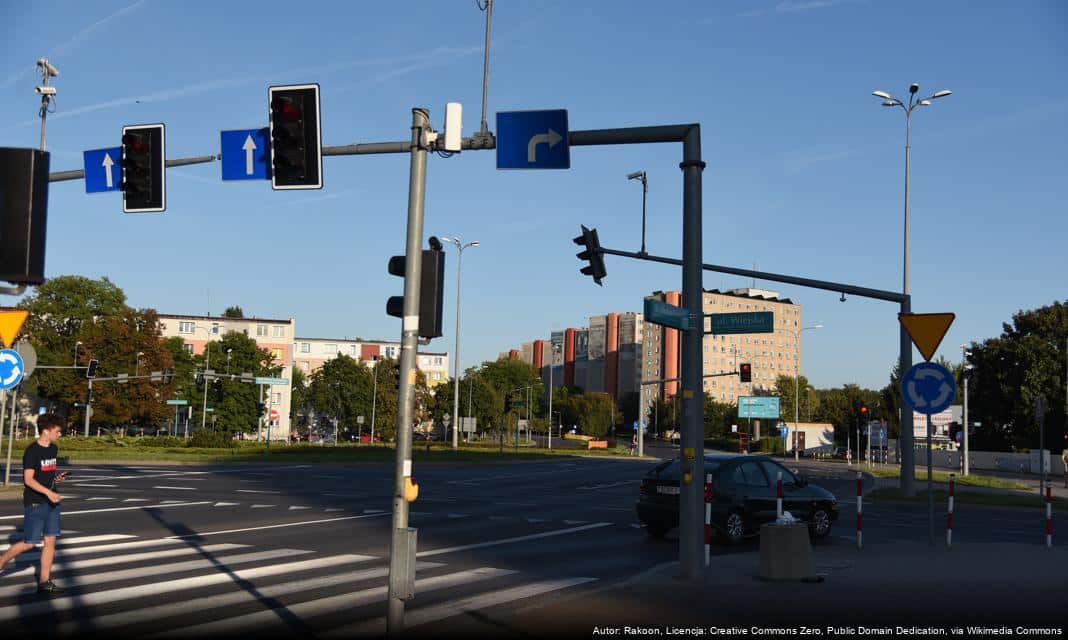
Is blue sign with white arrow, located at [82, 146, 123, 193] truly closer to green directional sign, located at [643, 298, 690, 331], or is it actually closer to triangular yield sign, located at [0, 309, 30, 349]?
triangular yield sign, located at [0, 309, 30, 349]

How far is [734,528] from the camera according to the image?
617 inches

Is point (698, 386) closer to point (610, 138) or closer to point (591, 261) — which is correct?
point (610, 138)

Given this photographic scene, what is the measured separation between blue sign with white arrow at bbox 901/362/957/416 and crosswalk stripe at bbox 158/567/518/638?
694 centimetres

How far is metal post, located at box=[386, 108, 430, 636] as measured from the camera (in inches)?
279

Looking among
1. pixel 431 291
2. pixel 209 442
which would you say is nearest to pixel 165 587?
pixel 431 291

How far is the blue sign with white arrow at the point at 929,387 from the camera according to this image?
14.1 meters

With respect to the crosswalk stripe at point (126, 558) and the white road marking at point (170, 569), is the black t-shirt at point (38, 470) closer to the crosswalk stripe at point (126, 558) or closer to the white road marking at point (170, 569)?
the white road marking at point (170, 569)

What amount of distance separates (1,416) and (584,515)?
14674mm

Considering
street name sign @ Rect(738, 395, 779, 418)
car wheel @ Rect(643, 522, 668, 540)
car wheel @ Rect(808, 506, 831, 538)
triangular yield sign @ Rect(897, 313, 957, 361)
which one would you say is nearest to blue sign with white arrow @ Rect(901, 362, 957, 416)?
triangular yield sign @ Rect(897, 313, 957, 361)

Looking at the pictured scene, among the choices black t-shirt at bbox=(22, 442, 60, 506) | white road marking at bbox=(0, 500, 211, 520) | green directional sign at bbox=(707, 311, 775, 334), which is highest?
green directional sign at bbox=(707, 311, 775, 334)

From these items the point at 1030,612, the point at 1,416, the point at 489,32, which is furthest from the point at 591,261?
the point at 1,416

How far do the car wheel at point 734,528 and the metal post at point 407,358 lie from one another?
914cm

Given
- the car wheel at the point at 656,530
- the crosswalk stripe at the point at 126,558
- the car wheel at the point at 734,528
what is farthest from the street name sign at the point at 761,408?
the crosswalk stripe at the point at 126,558

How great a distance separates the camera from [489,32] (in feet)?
41.4
